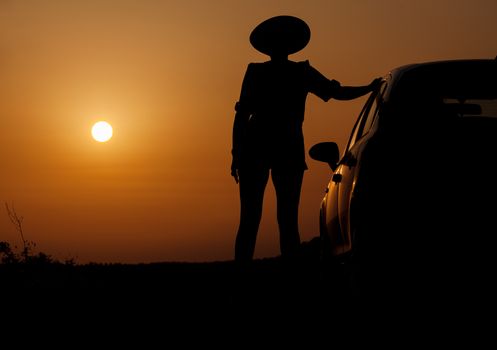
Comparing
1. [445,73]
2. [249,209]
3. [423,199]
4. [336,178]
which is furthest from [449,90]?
[249,209]

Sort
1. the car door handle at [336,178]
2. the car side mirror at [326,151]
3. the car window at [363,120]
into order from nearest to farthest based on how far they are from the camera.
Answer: the car door handle at [336,178]
the car window at [363,120]
the car side mirror at [326,151]

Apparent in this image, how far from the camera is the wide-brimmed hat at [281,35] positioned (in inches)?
316

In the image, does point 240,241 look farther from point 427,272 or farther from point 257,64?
point 427,272

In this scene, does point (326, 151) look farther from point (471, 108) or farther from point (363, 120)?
point (471, 108)

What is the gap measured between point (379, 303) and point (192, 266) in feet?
30.4

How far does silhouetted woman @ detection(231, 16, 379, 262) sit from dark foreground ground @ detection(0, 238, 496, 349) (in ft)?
2.09

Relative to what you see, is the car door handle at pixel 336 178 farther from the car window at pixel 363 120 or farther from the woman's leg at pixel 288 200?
the woman's leg at pixel 288 200

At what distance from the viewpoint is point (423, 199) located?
15.4 ft

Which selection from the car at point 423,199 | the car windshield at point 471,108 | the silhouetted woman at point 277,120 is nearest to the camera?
the car at point 423,199

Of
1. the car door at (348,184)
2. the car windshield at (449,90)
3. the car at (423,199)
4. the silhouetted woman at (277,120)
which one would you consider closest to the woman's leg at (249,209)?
the silhouetted woman at (277,120)

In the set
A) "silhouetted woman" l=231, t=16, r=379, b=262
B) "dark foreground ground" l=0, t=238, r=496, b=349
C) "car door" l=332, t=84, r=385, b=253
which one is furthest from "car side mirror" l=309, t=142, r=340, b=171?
"silhouetted woman" l=231, t=16, r=379, b=262

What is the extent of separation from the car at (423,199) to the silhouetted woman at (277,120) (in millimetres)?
2594

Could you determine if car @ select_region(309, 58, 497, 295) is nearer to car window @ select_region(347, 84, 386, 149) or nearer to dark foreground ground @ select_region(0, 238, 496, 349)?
dark foreground ground @ select_region(0, 238, 496, 349)

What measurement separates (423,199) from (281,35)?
11.9ft
